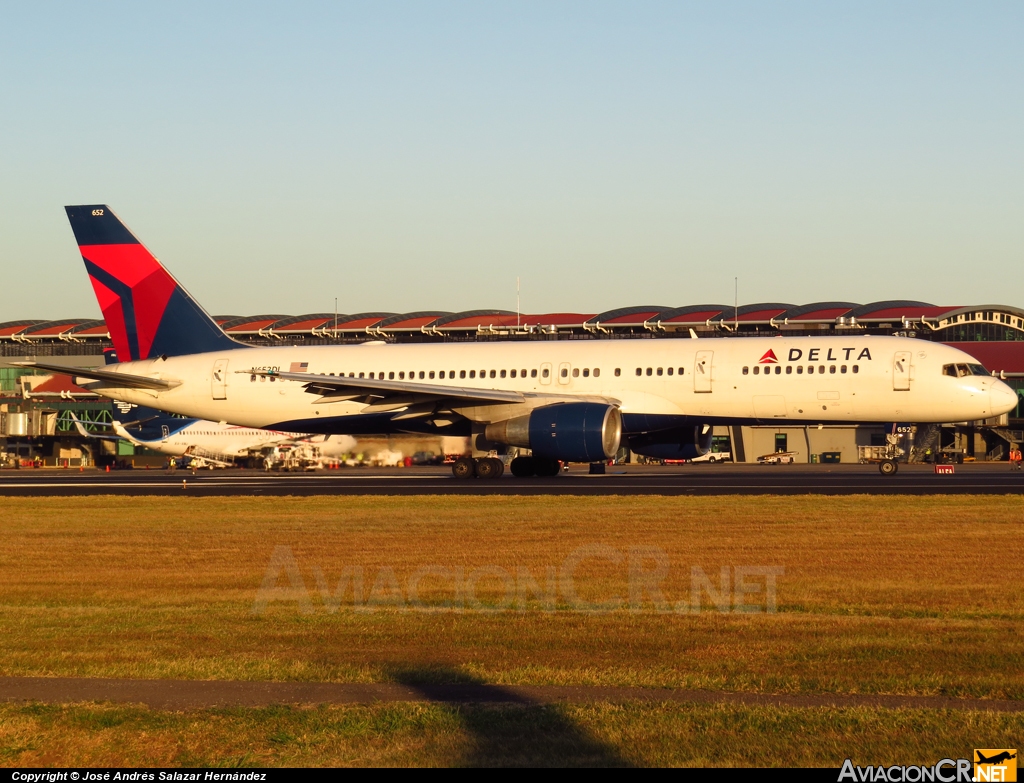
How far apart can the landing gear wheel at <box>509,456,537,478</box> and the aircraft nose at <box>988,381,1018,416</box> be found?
14.6m

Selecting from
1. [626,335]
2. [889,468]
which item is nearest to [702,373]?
[889,468]

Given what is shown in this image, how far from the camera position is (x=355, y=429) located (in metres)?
41.4

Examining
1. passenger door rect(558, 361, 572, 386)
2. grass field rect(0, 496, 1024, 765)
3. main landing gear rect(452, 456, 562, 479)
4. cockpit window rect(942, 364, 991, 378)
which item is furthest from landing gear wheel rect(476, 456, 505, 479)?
grass field rect(0, 496, 1024, 765)

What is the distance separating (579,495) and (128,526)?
11220mm

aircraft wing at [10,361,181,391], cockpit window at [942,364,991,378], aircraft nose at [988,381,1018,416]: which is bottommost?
aircraft nose at [988,381,1018,416]

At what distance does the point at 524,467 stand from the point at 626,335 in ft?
178

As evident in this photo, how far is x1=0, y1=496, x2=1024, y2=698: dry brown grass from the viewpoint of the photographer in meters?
10.0

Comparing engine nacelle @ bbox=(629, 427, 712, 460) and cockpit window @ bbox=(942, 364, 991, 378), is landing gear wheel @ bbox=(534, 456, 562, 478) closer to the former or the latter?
engine nacelle @ bbox=(629, 427, 712, 460)

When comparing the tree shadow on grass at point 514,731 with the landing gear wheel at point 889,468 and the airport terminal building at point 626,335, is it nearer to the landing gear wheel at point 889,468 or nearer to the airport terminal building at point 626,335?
the landing gear wheel at point 889,468

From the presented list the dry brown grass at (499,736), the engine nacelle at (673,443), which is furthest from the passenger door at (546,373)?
the dry brown grass at (499,736)

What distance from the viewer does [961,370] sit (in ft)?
120

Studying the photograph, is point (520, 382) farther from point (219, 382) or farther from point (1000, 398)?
point (1000, 398)

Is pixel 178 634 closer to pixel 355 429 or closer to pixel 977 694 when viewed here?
pixel 977 694

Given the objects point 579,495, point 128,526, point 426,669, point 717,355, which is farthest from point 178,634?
point 717,355
